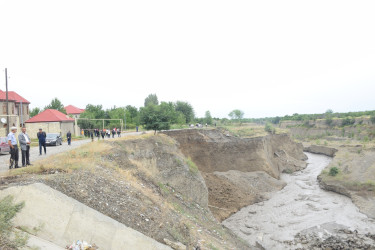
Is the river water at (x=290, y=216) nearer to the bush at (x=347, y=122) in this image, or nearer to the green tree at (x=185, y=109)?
the green tree at (x=185, y=109)

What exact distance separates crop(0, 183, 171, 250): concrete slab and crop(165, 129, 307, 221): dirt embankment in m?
16.0

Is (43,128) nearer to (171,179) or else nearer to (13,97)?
(13,97)

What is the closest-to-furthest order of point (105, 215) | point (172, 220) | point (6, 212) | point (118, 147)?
point (6, 212) → point (105, 215) → point (172, 220) → point (118, 147)

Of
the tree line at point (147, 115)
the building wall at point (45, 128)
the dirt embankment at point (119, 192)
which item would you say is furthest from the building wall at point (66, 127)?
the dirt embankment at point (119, 192)

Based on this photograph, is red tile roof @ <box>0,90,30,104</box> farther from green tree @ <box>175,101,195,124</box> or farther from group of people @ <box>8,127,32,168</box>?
green tree @ <box>175,101,195,124</box>

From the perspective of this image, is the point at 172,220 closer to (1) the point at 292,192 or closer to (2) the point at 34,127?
(1) the point at 292,192

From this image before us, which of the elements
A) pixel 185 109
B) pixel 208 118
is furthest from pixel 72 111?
pixel 208 118

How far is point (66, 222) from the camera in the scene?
7.68 meters

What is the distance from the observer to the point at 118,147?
715 inches

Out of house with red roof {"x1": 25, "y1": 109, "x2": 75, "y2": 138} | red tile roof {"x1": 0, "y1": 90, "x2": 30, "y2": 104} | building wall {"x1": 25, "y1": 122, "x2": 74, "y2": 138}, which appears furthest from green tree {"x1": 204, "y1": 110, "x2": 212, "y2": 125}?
red tile roof {"x1": 0, "y1": 90, "x2": 30, "y2": 104}

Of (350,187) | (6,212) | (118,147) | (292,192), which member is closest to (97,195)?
(6,212)

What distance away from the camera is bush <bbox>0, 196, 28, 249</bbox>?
5.97 m

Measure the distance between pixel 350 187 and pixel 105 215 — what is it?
106 ft

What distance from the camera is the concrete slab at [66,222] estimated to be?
736cm
